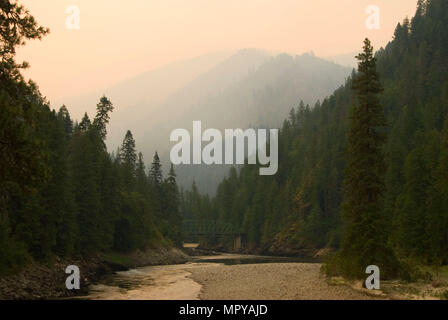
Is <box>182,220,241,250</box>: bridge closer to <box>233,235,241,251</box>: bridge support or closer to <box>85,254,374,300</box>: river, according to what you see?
<box>233,235,241,251</box>: bridge support

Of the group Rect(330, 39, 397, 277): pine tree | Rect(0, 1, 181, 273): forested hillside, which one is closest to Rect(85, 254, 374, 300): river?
Rect(330, 39, 397, 277): pine tree

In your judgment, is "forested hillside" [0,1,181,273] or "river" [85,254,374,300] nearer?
"forested hillside" [0,1,181,273]

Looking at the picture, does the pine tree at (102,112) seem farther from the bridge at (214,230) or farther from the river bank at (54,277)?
the bridge at (214,230)

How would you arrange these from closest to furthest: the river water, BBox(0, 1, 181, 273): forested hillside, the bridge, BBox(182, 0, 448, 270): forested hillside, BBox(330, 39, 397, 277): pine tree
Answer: BBox(0, 1, 181, 273): forested hillside
the river water
BBox(330, 39, 397, 277): pine tree
BBox(182, 0, 448, 270): forested hillside
the bridge

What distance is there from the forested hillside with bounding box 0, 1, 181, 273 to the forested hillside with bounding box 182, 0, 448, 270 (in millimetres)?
26639

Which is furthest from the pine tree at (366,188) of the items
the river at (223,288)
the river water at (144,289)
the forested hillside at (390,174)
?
the river water at (144,289)

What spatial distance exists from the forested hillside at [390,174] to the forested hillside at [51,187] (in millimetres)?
26639

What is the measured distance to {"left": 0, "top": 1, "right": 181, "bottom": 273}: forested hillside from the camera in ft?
55.5

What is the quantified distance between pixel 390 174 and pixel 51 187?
55.5 metres

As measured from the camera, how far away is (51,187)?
43219mm

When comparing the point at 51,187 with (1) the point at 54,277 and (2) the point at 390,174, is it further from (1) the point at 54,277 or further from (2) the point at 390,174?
(2) the point at 390,174

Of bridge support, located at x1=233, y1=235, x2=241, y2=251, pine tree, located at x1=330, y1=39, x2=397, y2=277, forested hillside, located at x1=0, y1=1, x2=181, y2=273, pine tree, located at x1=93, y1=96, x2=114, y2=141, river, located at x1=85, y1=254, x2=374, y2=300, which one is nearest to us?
forested hillside, located at x1=0, y1=1, x2=181, y2=273

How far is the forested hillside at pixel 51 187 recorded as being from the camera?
55.5 feet
